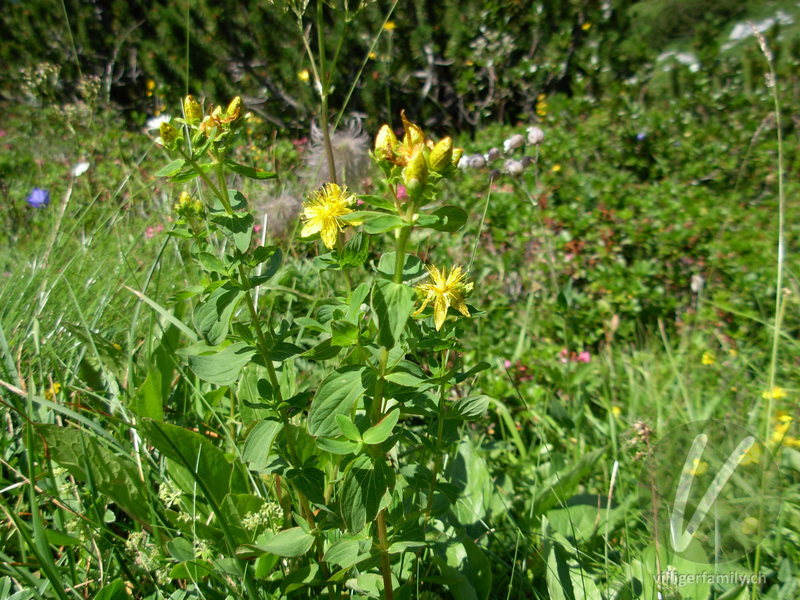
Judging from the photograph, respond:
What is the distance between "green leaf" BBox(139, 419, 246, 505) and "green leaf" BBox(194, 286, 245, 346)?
300 millimetres

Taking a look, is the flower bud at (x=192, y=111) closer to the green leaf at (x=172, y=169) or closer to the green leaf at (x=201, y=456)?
the green leaf at (x=172, y=169)

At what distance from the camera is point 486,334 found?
229 cm

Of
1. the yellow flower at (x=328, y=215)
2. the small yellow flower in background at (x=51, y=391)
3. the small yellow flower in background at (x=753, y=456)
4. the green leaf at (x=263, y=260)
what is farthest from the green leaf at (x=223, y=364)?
the small yellow flower in background at (x=753, y=456)

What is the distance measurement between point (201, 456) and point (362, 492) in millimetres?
489

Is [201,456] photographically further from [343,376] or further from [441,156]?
[441,156]

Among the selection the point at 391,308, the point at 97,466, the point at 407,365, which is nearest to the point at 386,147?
the point at 391,308

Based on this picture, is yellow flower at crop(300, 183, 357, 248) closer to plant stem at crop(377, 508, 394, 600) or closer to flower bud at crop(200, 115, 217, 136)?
flower bud at crop(200, 115, 217, 136)

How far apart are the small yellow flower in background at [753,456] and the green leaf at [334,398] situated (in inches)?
36.5

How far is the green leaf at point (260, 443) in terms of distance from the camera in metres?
0.87

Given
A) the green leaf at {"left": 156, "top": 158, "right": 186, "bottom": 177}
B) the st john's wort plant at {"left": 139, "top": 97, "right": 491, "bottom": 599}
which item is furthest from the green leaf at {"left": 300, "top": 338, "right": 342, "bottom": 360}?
the green leaf at {"left": 156, "top": 158, "right": 186, "bottom": 177}

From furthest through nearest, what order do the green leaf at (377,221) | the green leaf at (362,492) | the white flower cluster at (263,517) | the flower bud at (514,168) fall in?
the flower bud at (514,168)
the white flower cluster at (263,517)
the green leaf at (362,492)
the green leaf at (377,221)

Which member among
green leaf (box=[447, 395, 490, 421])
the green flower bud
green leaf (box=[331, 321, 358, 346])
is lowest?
green leaf (box=[447, 395, 490, 421])

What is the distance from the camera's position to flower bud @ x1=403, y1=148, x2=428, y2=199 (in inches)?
27.5

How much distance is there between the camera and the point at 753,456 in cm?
124
